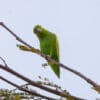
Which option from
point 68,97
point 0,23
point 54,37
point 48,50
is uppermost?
point 54,37

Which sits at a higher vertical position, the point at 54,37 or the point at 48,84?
the point at 54,37

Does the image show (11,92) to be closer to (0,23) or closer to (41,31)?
(0,23)

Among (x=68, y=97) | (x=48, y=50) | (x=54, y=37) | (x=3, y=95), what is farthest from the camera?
(x=54, y=37)

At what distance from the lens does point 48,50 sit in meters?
2.41

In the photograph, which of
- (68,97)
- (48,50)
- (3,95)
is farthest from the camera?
(48,50)

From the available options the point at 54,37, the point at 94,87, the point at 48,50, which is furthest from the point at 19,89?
the point at 54,37

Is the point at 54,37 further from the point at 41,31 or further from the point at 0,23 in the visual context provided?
the point at 0,23

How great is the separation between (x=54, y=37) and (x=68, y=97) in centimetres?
206

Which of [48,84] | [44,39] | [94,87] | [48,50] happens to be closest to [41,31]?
[44,39]

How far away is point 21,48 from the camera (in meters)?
0.67

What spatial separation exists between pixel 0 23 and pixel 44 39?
2.00 meters

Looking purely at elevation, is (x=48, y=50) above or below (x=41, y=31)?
below

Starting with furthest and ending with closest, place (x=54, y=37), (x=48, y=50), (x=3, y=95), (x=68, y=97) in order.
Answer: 1. (x=54, y=37)
2. (x=48, y=50)
3. (x=3, y=95)
4. (x=68, y=97)

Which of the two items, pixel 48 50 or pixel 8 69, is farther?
pixel 48 50
